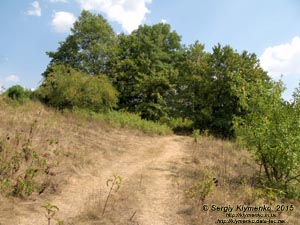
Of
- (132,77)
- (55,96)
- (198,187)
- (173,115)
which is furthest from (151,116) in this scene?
(198,187)

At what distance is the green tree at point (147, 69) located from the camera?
78.9 feet

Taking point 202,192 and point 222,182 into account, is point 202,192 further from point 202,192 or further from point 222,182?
point 222,182

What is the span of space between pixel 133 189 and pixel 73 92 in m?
11.0

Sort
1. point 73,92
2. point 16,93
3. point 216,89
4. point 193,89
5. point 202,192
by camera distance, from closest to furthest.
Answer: point 202,192, point 16,93, point 73,92, point 216,89, point 193,89

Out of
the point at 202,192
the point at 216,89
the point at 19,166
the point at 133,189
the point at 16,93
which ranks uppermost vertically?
the point at 216,89

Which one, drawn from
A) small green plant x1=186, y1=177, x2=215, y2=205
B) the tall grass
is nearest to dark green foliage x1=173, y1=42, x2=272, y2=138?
the tall grass

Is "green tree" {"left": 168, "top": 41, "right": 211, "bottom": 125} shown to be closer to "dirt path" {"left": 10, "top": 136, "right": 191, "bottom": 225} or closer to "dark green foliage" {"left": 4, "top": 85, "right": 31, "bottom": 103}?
"dirt path" {"left": 10, "top": 136, "right": 191, "bottom": 225}

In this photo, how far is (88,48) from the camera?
2533cm

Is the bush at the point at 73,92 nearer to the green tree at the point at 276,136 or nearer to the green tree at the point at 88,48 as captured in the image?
the green tree at the point at 88,48

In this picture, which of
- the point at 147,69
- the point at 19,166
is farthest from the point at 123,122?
the point at 147,69

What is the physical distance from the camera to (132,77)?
26.0 metres

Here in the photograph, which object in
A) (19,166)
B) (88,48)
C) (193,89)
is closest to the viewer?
(19,166)

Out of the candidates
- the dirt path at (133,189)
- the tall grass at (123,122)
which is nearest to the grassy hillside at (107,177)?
the dirt path at (133,189)

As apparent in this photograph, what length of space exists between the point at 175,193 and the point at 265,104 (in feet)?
12.8
